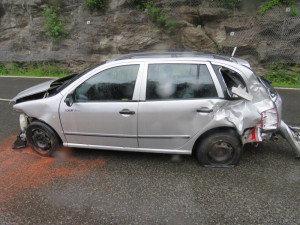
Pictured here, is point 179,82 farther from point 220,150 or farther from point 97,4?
point 97,4

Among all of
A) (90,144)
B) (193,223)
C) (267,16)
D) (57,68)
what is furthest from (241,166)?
(57,68)

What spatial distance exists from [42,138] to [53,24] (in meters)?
9.13

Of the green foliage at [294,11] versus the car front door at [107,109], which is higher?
the green foliage at [294,11]

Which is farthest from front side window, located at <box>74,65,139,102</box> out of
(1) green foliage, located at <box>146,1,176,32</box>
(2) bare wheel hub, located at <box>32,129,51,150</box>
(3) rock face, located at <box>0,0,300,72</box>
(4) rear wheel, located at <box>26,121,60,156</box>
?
(1) green foliage, located at <box>146,1,176,32</box>

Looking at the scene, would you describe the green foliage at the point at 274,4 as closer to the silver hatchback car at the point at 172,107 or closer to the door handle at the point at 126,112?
the silver hatchback car at the point at 172,107

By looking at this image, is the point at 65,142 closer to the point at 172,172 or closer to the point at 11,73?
the point at 172,172

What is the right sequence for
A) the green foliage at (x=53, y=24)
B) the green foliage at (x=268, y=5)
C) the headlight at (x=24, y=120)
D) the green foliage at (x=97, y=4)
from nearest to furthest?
the headlight at (x=24, y=120), the green foliage at (x=268, y=5), the green foliage at (x=97, y=4), the green foliage at (x=53, y=24)

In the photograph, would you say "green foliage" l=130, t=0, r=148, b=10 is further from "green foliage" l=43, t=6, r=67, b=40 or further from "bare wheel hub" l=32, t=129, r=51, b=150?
"bare wheel hub" l=32, t=129, r=51, b=150

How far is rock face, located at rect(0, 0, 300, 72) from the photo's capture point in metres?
8.70

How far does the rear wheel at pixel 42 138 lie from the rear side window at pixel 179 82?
5.48 ft

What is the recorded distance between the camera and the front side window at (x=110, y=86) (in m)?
3.33

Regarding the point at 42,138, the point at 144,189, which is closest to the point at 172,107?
the point at 144,189

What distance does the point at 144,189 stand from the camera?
3.08 metres

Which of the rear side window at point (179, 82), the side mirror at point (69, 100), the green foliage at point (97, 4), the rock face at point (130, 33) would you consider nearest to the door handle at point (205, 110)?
the rear side window at point (179, 82)
